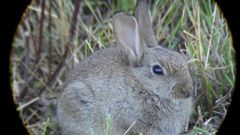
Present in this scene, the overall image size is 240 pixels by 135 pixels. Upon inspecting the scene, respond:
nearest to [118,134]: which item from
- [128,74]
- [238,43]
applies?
[128,74]

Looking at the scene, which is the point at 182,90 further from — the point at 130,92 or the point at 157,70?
the point at 130,92

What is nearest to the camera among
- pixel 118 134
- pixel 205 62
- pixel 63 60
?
pixel 118 134

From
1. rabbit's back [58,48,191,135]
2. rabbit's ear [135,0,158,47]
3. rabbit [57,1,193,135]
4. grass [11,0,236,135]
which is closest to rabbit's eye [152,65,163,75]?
rabbit [57,1,193,135]

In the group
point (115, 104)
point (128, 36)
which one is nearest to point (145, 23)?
point (128, 36)

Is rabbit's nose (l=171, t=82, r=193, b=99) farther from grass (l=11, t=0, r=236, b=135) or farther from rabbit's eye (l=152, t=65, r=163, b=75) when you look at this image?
grass (l=11, t=0, r=236, b=135)

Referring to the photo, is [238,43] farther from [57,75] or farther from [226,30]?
[57,75]

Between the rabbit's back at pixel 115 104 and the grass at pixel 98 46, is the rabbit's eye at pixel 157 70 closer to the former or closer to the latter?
the rabbit's back at pixel 115 104

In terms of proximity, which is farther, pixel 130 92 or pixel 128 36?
pixel 128 36
